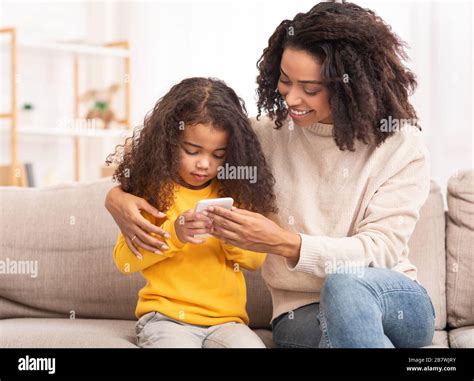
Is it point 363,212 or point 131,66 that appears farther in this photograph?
point 131,66

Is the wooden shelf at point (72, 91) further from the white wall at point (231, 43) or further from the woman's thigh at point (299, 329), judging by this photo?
the woman's thigh at point (299, 329)

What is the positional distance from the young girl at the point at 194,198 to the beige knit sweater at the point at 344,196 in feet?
0.21

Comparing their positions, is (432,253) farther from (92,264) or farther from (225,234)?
(92,264)

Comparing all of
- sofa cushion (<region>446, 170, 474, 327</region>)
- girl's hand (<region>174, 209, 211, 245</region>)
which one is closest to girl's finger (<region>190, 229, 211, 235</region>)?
girl's hand (<region>174, 209, 211, 245</region>)

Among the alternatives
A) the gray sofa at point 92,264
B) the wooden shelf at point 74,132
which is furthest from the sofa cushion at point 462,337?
the wooden shelf at point 74,132

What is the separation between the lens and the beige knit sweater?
1643 millimetres

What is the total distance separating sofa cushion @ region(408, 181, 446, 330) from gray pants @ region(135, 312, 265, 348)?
558mm

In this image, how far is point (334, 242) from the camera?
5.17 ft

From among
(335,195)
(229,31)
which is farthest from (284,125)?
(229,31)

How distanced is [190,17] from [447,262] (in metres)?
2.29

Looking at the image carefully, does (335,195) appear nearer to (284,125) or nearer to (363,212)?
(363,212)

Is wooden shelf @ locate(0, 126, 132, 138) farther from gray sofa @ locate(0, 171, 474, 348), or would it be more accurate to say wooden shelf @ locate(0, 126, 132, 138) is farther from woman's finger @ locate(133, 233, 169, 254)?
woman's finger @ locate(133, 233, 169, 254)

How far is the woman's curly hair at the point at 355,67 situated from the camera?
163cm

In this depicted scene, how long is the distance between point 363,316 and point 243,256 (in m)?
0.35
